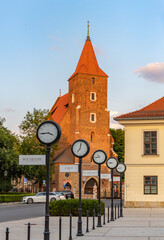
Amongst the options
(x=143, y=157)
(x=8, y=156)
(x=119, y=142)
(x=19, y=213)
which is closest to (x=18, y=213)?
(x=19, y=213)

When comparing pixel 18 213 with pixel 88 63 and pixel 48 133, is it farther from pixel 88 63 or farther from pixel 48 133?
pixel 88 63

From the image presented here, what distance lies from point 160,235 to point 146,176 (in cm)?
2342

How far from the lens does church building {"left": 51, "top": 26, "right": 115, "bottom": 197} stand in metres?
82.6

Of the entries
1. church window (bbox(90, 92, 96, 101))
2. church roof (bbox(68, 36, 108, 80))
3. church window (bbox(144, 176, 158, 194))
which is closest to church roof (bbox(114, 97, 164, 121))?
church window (bbox(144, 176, 158, 194))

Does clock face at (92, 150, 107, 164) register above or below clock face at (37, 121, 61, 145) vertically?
below

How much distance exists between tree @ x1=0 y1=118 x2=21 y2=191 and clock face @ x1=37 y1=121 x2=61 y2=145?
43.1 m

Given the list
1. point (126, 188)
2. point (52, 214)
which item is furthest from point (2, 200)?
point (52, 214)

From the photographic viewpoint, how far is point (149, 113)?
37.6 metres

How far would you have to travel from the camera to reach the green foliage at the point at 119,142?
97.2 metres

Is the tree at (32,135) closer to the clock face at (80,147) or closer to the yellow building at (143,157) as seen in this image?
the yellow building at (143,157)

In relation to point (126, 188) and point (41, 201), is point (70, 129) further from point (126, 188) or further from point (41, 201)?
point (126, 188)

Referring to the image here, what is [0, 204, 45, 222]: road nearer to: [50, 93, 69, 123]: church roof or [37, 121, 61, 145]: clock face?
[37, 121, 61, 145]: clock face

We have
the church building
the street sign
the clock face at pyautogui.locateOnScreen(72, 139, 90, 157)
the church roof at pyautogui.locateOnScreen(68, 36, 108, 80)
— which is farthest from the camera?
the church roof at pyautogui.locateOnScreen(68, 36, 108, 80)

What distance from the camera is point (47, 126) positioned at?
10469 millimetres
